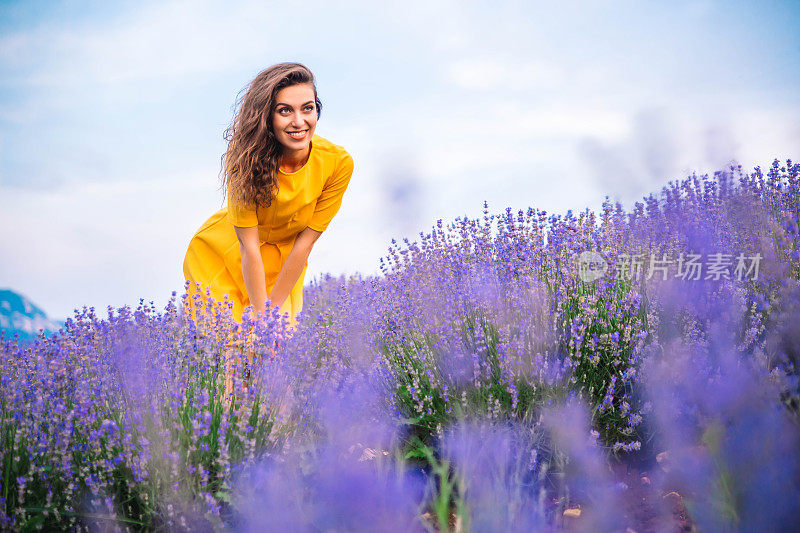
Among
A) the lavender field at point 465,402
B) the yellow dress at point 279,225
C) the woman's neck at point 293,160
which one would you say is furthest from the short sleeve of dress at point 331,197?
the lavender field at point 465,402

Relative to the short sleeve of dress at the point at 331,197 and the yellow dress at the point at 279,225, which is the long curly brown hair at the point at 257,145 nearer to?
the yellow dress at the point at 279,225

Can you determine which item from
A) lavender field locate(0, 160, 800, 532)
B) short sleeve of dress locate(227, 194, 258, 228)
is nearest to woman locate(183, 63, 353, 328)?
short sleeve of dress locate(227, 194, 258, 228)

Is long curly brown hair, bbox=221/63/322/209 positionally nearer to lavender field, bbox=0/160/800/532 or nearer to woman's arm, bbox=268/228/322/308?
woman's arm, bbox=268/228/322/308

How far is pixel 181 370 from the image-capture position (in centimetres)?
218

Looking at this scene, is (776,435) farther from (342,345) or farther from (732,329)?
(342,345)

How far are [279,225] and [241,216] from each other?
9.3 inches

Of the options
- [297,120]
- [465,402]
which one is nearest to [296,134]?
[297,120]

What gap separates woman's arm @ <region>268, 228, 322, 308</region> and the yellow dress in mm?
47

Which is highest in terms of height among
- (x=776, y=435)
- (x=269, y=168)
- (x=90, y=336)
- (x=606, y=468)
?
(x=269, y=168)

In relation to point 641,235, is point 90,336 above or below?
below

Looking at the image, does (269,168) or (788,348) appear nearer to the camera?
(788,348)

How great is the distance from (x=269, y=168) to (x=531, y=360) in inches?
55.8

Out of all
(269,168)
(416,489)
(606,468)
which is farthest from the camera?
(269,168)

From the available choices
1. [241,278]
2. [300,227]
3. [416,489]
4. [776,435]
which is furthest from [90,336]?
[776,435]
